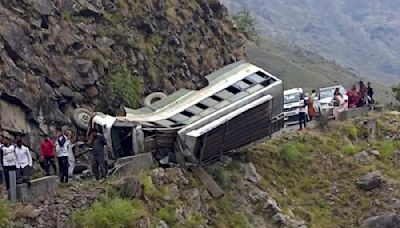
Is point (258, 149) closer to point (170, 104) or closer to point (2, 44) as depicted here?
point (170, 104)

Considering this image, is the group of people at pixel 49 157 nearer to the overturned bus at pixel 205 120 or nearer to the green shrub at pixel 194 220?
the overturned bus at pixel 205 120

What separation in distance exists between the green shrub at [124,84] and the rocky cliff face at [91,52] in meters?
0.06

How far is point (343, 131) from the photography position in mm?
22734

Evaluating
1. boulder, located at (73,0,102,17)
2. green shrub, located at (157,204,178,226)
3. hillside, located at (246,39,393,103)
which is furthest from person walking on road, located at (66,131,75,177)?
hillside, located at (246,39,393,103)

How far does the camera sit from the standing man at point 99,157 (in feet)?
52.7

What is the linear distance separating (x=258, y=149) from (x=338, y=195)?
90.7 inches

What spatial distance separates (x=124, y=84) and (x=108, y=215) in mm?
6903

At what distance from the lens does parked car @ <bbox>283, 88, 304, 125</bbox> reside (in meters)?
24.2

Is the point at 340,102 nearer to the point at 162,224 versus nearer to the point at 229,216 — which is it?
the point at 229,216

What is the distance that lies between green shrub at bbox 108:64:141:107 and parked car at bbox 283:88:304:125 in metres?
5.27

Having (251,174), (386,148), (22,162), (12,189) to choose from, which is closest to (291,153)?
(251,174)

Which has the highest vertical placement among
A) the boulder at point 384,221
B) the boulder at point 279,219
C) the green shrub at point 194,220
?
the green shrub at point 194,220

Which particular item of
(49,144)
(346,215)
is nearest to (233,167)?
(346,215)

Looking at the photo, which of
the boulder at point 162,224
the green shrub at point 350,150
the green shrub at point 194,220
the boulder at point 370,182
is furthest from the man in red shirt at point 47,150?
the green shrub at point 350,150
